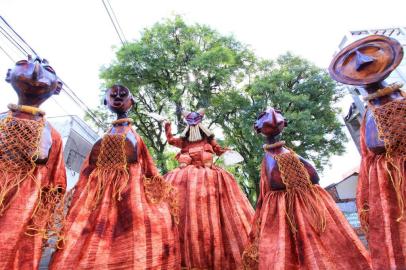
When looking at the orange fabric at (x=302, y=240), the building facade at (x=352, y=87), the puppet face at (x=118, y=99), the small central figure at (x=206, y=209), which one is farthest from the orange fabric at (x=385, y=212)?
the building facade at (x=352, y=87)

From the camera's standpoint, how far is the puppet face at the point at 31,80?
1902mm

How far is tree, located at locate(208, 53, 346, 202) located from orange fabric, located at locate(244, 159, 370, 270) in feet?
23.3

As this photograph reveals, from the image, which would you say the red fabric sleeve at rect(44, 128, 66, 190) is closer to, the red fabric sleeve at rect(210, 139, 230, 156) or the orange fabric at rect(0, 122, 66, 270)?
the orange fabric at rect(0, 122, 66, 270)

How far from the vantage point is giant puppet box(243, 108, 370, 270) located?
1.88m

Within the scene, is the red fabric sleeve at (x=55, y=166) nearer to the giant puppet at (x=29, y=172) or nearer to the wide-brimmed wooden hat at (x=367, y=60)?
the giant puppet at (x=29, y=172)

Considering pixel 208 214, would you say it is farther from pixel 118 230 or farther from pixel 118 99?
pixel 118 99

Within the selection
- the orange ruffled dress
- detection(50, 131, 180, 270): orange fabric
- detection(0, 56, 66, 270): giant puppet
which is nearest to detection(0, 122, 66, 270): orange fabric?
detection(0, 56, 66, 270): giant puppet

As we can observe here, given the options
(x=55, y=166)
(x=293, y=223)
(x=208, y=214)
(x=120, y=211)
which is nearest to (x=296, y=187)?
(x=293, y=223)

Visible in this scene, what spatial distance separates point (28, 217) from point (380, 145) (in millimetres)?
2206

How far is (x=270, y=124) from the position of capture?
7.71 feet

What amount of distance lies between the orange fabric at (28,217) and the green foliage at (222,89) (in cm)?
733

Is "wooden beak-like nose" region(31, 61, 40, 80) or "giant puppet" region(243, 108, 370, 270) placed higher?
"wooden beak-like nose" region(31, 61, 40, 80)

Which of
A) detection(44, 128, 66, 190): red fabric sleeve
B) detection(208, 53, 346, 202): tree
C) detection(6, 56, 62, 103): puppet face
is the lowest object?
detection(44, 128, 66, 190): red fabric sleeve

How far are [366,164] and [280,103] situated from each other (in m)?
8.08
